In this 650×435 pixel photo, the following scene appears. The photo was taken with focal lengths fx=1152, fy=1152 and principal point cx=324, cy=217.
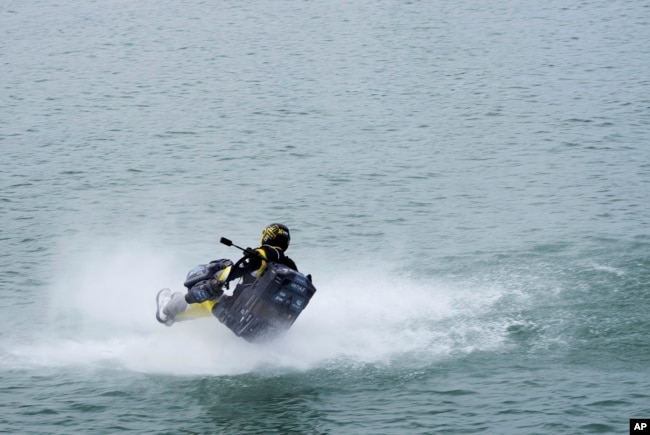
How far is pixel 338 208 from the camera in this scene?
3119cm

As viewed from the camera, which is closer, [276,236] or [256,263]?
[256,263]

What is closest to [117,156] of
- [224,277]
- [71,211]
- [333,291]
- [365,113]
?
[71,211]

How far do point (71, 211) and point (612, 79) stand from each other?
886 inches

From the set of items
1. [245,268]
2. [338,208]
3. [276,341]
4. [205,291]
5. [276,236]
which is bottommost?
[276,341]

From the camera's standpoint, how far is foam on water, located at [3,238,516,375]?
20.0m

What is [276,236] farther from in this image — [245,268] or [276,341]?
[276,341]

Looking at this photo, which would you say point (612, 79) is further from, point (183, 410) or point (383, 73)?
point (183, 410)

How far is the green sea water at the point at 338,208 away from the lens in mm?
18781

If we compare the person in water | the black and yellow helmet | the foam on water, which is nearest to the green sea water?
the foam on water

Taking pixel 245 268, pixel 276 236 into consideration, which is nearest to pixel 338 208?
pixel 276 236

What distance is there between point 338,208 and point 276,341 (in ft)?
37.9

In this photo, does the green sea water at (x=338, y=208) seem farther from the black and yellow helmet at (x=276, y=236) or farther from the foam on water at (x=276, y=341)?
the black and yellow helmet at (x=276, y=236)

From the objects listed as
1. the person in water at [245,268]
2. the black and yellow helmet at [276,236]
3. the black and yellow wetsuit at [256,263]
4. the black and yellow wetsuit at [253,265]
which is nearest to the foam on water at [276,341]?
the person in water at [245,268]

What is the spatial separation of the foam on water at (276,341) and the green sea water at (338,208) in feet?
0.23
